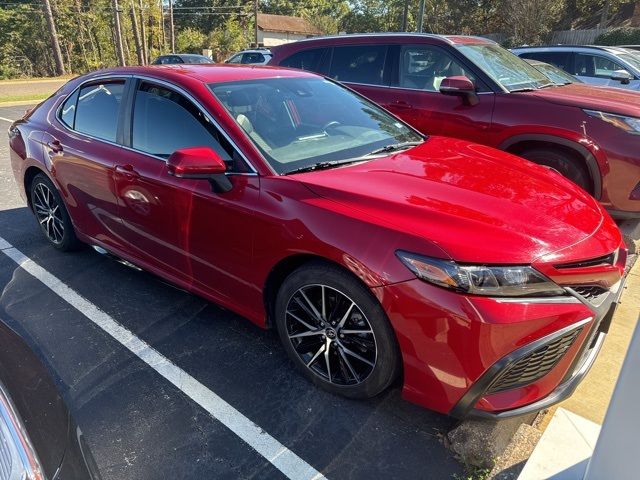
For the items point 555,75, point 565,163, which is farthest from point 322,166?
point 555,75

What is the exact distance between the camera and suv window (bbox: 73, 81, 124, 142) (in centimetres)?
355

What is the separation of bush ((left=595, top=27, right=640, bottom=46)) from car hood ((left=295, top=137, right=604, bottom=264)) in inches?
1063

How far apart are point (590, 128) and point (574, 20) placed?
3543cm

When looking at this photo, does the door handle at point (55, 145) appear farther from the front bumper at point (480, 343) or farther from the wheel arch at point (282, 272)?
the front bumper at point (480, 343)

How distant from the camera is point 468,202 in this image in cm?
236

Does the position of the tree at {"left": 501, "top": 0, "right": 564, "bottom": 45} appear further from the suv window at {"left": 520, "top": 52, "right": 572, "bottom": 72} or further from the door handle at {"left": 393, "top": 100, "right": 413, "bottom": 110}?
the door handle at {"left": 393, "top": 100, "right": 413, "bottom": 110}

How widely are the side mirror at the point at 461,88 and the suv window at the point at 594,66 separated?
17.9 ft

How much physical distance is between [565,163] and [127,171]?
357 centimetres

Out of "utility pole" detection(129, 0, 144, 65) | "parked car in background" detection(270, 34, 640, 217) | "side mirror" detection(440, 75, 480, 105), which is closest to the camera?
"parked car in background" detection(270, 34, 640, 217)

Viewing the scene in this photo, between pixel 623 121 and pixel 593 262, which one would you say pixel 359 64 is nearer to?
pixel 623 121

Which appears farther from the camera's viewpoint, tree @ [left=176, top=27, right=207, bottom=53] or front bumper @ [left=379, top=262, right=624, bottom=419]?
tree @ [left=176, top=27, right=207, bottom=53]

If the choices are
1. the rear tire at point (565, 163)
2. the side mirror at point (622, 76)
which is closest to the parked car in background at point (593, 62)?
the side mirror at point (622, 76)

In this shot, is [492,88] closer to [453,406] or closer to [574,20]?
[453,406]

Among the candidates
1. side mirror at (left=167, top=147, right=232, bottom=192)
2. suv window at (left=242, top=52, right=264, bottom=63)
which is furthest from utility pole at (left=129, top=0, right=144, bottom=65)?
side mirror at (left=167, top=147, right=232, bottom=192)
